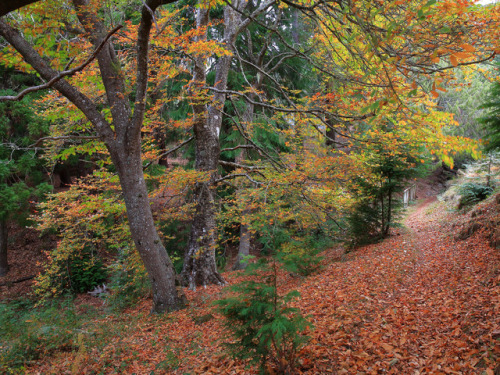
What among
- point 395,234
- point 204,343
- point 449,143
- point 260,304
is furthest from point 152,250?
point 395,234

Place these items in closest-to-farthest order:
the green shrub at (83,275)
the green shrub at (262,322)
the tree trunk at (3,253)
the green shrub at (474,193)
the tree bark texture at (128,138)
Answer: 1. the green shrub at (262,322)
2. the tree bark texture at (128,138)
3. the green shrub at (474,193)
4. the green shrub at (83,275)
5. the tree trunk at (3,253)

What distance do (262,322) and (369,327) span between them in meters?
1.64

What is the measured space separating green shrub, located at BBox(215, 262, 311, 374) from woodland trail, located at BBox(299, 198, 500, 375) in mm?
523

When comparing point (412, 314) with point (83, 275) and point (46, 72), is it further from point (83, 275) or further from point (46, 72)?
point (83, 275)

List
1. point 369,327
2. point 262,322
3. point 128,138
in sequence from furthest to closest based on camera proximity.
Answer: point 128,138, point 369,327, point 262,322

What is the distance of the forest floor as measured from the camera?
9.49 feet

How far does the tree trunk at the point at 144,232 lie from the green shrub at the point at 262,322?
11.2 feet

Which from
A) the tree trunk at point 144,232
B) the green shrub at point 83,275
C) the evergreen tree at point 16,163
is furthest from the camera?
the green shrub at point 83,275

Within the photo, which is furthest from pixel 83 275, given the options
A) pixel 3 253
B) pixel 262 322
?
pixel 262 322

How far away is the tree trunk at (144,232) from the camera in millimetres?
5605

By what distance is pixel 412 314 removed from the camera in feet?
12.1

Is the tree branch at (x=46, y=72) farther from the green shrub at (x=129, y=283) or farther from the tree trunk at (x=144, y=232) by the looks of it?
the green shrub at (x=129, y=283)

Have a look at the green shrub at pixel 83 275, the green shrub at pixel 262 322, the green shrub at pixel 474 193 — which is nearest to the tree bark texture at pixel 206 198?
the green shrub at pixel 262 322

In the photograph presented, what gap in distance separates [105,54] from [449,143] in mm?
5684
